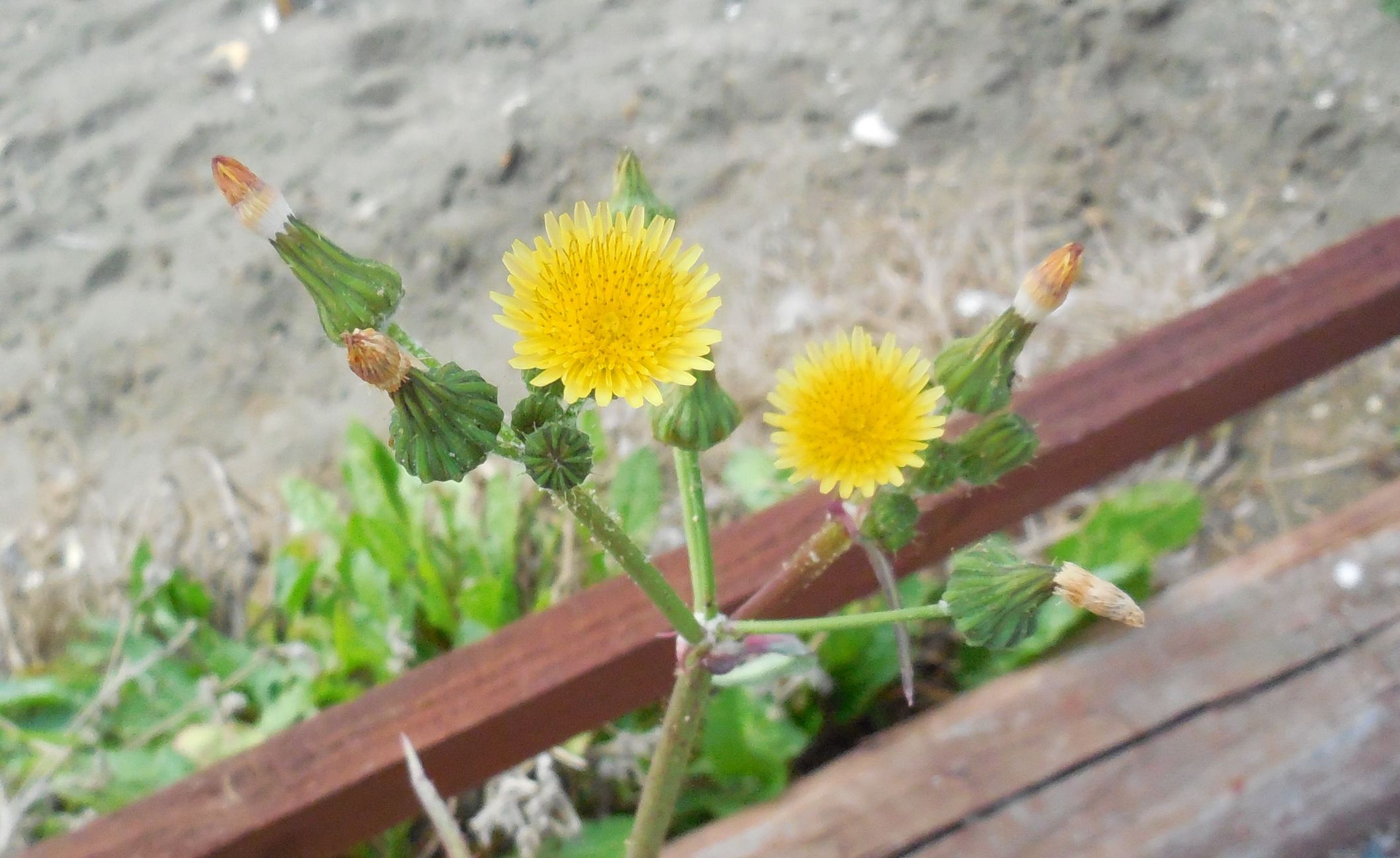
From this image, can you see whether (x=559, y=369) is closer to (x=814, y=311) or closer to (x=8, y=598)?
(x=814, y=311)

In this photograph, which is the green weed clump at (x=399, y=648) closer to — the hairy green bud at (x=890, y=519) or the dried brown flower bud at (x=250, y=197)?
the hairy green bud at (x=890, y=519)

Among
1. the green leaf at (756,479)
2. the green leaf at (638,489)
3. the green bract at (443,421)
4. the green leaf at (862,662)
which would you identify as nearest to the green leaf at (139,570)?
the green leaf at (638,489)

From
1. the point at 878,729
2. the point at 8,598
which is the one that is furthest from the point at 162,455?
the point at 878,729

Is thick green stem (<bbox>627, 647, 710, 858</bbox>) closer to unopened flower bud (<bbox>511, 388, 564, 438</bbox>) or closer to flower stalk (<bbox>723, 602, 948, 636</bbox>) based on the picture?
flower stalk (<bbox>723, 602, 948, 636</bbox>)

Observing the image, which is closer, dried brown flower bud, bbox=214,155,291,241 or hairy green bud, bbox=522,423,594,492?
hairy green bud, bbox=522,423,594,492

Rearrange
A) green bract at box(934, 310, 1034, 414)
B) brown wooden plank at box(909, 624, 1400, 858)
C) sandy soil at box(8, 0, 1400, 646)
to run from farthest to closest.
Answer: sandy soil at box(8, 0, 1400, 646), brown wooden plank at box(909, 624, 1400, 858), green bract at box(934, 310, 1034, 414)

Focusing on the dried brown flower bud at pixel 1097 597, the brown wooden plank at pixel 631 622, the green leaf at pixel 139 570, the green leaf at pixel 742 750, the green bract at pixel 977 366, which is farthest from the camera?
the green leaf at pixel 139 570

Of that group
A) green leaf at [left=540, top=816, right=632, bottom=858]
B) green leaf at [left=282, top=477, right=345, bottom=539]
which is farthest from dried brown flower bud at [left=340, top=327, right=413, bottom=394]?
green leaf at [left=282, top=477, right=345, bottom=539]
